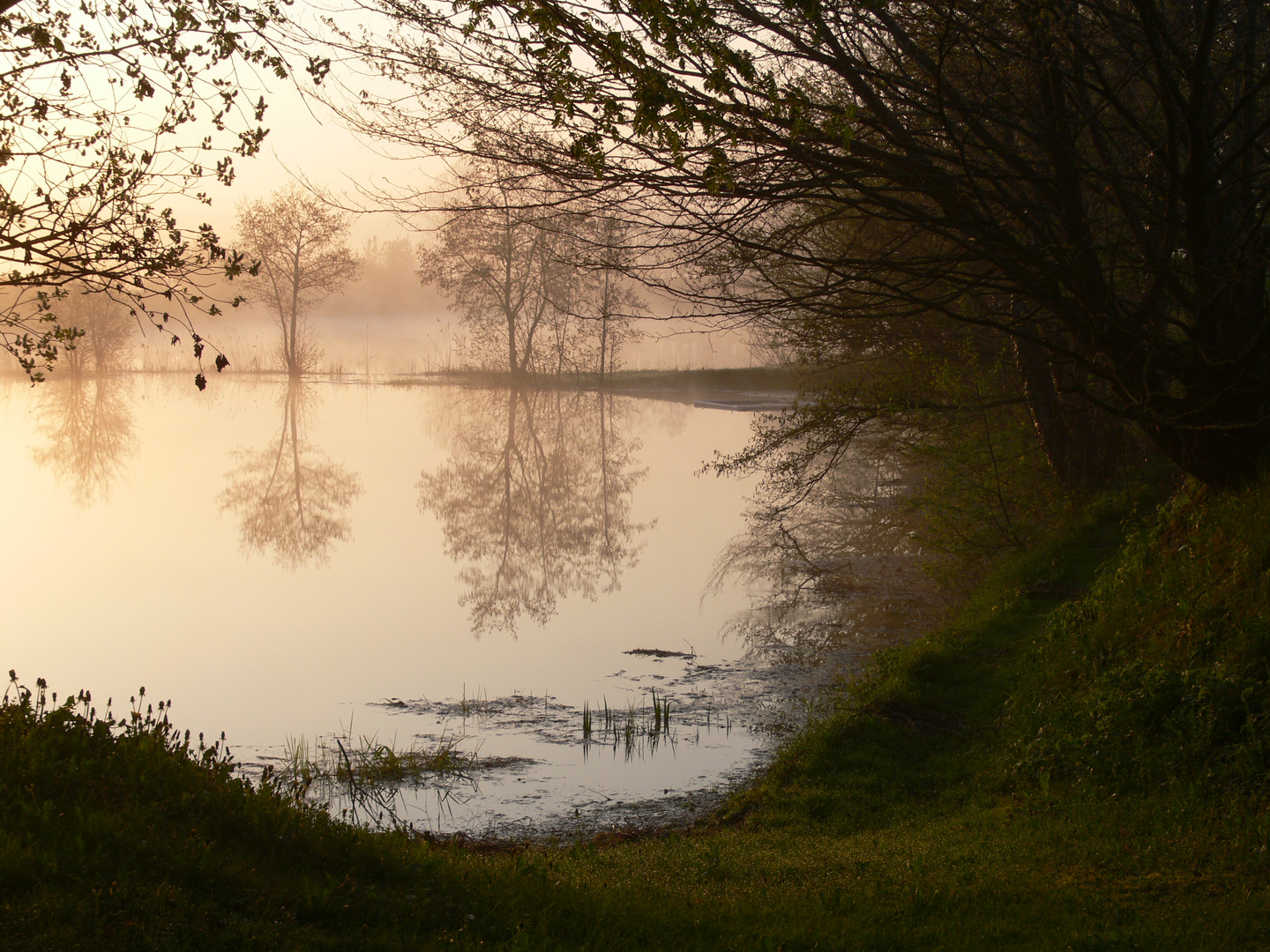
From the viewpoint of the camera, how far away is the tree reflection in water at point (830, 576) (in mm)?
12352

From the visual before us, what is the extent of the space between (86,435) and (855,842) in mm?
32455

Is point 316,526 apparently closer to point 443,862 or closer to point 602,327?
point 443,862

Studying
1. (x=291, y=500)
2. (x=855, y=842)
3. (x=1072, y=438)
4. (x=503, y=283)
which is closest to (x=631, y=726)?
(x=855, y=842)

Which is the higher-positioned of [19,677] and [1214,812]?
[1214,812]

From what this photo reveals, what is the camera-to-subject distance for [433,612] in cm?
1361

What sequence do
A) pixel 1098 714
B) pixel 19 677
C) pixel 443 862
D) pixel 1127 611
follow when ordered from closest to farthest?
1. pixel 443 862
2. pixel 1098 714
3. pixel 1127 611
4. pixel 19 677

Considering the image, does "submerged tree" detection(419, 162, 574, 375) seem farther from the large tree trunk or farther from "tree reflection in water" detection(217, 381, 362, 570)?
the large tree trunk

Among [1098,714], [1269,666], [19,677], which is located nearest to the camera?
[1269,666]

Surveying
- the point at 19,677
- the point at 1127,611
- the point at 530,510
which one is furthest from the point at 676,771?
the point at 530,510

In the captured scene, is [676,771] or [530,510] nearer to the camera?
[676,771]

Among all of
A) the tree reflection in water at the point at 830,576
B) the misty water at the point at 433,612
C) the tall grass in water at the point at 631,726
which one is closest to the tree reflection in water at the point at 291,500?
the misty water at the point at 433,612

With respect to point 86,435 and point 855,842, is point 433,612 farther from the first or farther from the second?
point 86,435

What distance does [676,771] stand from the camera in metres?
8.40

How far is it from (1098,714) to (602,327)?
49.5m
